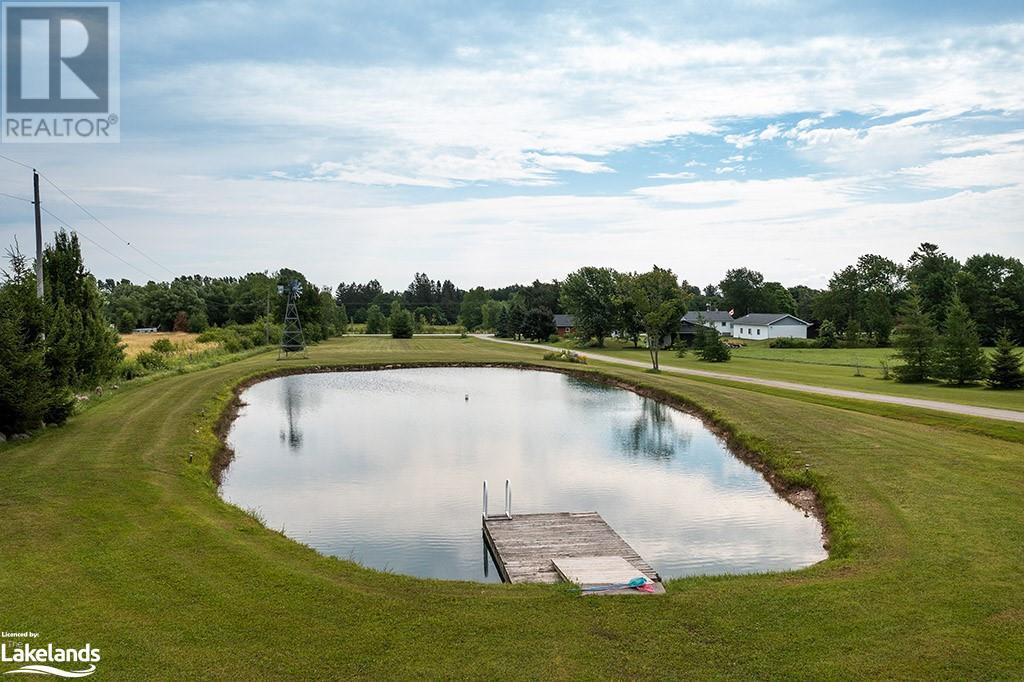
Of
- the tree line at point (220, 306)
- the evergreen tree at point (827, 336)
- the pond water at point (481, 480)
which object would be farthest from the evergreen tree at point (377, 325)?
the pond water at point (481, 480)

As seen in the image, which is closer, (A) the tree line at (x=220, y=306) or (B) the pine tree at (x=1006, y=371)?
(B) the pine tree at (x=1006, y=371)

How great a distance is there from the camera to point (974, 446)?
1900 cm

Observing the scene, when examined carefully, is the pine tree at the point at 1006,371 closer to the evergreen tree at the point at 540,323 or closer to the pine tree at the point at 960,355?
the pine tree at the point at 960,355

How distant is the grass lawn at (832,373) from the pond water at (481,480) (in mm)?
10579

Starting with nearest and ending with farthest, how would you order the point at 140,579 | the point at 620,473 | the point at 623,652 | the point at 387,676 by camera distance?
the point at 387,676
the point at 623,652
the point at 140,579
the point at 620,473

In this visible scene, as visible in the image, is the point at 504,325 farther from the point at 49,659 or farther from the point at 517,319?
the point at 49,659

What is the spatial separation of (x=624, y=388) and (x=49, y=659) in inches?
1333

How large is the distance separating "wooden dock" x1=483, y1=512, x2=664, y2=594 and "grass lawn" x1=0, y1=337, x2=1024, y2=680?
1465mm

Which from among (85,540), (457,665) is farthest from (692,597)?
(85,540)

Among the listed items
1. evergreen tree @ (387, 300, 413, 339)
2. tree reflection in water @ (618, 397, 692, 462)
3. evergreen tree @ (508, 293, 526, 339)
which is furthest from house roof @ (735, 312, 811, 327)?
tree reflection in water @ (618, 397, 692, 462)

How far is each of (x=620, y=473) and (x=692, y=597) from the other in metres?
10.00

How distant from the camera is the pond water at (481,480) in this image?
44.9 ft

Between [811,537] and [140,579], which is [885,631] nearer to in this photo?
[811,537]

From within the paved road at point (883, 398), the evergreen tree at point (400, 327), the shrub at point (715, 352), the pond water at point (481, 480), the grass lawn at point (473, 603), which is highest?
the evergreen tree at point (400, 327)
